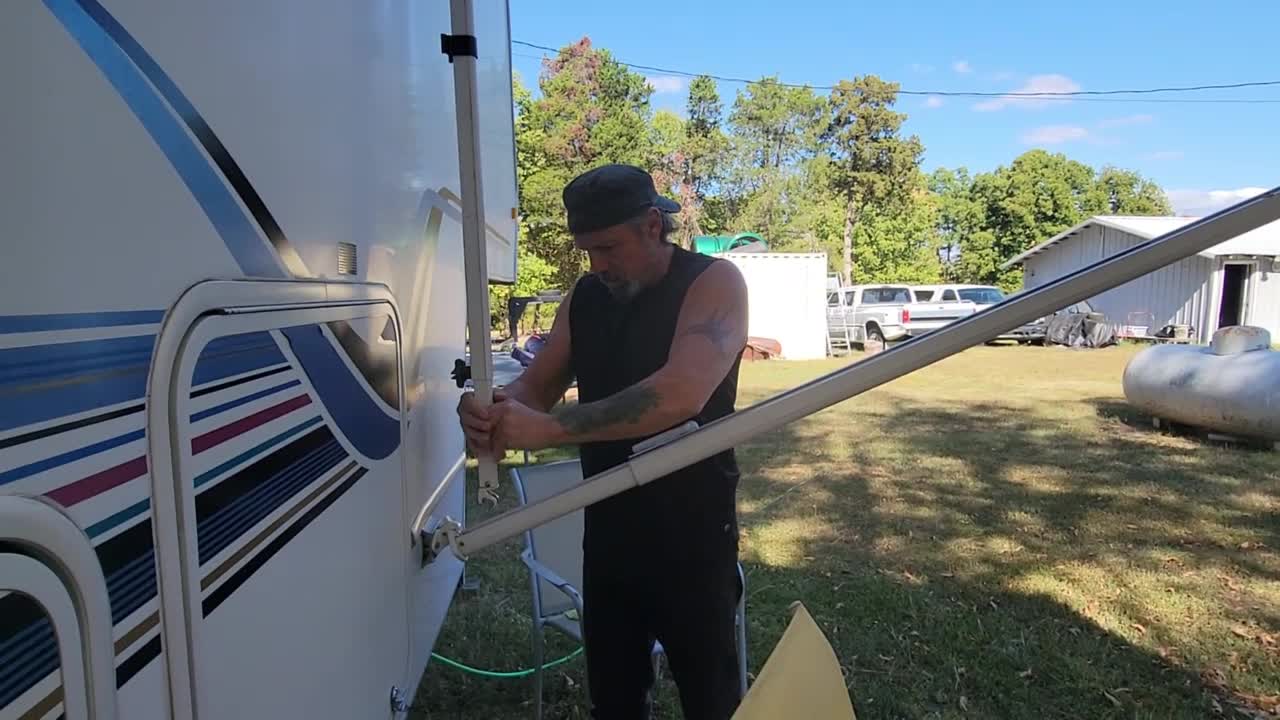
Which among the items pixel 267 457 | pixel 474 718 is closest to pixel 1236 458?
pixel 474 718

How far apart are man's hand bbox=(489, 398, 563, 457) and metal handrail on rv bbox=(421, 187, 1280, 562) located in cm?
15

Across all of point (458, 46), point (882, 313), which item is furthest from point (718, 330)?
point (882, 313)

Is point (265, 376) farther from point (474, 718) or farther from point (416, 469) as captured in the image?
point (474, 718)

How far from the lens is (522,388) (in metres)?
2.21

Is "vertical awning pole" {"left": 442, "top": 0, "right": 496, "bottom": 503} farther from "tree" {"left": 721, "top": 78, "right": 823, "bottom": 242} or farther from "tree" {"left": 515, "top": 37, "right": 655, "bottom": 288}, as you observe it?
"tree" {"left": 721, "top": 78, "right": 823, "bottom": 242}

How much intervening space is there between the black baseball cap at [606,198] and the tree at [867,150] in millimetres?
33328

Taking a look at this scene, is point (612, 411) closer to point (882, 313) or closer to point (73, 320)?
point (73, 320)

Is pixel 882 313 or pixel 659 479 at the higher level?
pixel 659 479

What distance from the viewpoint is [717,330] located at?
6.07 feet

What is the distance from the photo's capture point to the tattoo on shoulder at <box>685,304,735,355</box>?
184 cm

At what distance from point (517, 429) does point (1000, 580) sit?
3674mm

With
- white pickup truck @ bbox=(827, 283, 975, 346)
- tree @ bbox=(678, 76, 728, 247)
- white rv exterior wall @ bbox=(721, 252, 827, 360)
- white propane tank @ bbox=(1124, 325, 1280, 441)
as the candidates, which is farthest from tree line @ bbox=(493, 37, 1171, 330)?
white propane tank @ bbox=(1124, 325, 1280, 441)

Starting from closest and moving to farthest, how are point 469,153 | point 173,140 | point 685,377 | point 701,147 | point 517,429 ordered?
point 173,140 < point 469,153 < point 517,429 < point 685,377 < point 701,147

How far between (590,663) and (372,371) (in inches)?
41.6
